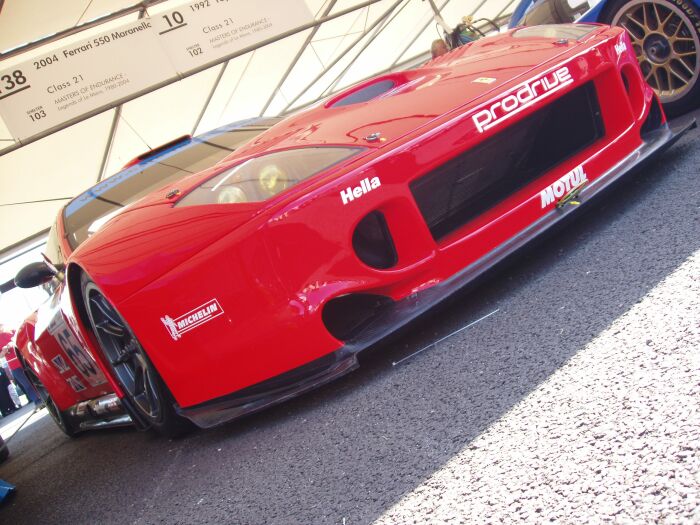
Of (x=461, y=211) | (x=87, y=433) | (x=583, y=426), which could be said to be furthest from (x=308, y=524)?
(x=87, y=433)

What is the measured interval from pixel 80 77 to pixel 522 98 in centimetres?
863

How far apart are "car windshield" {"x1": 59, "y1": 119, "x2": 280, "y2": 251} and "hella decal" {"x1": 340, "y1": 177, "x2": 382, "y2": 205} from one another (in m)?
1.39

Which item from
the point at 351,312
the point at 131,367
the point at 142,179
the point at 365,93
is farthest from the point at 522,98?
the point at 142,179

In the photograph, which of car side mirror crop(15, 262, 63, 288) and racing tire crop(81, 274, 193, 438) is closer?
racing tire crop(81, 274, 193, 438)

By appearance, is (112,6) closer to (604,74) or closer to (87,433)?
(87,433)

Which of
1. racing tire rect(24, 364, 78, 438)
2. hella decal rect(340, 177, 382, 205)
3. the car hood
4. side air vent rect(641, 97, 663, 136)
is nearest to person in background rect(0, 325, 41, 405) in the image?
racing tire rect(24, 364, 78, 438)

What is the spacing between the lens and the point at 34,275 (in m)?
3.43

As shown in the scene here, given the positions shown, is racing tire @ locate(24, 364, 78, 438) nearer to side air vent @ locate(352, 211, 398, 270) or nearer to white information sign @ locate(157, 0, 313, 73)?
side air vent @ locate(352, 211, 398, 270)

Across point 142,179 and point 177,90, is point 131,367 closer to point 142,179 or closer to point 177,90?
point 142,179

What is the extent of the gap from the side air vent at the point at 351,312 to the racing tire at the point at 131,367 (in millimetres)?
686

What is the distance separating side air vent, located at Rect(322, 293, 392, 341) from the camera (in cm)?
242

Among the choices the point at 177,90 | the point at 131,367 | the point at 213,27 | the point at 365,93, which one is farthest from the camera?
the point at 177,90

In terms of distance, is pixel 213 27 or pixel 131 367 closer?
pixel 131 367

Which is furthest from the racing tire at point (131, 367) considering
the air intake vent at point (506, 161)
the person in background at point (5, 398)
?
the person in background at point (5, 398)
